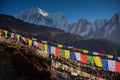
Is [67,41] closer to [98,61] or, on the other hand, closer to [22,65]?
[98,61]

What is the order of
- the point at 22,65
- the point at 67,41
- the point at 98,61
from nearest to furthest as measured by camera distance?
the point at 22,65, the point at 98,61, the point at 67,41

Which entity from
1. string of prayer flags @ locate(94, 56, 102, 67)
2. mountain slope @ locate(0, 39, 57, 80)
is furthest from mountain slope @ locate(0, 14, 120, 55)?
mountain slope @ locate(0, 39, 57, 80)

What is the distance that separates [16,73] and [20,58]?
0.90m

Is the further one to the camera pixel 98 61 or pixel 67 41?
pixel 67 41

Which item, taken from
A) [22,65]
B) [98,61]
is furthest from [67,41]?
[22,65]

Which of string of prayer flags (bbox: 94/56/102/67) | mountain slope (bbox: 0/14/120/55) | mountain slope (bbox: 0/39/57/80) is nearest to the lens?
mountain slope (bbox: 0/39/57/80)

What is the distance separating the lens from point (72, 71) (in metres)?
25.9

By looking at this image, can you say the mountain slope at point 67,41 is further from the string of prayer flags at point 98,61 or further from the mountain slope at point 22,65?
the mountain slope at point 22,65

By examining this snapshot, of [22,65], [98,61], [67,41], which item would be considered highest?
[67,41]

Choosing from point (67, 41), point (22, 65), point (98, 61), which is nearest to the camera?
point (22, 65)

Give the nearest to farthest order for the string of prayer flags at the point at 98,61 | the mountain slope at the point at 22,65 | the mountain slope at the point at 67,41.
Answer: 1. the mountain slope at the point at 22,65
2. the string of prayer flags at the point at 98,61
3. the mountain slope at the point at 67,41

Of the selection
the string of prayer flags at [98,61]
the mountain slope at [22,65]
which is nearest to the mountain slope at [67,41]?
the string of prayer flags at [98,61]

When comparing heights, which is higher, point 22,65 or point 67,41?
point 67,41

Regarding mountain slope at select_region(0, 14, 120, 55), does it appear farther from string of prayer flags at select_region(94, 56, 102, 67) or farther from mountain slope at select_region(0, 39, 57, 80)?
mountain slope at select_region(0, 39, 57, 80)
